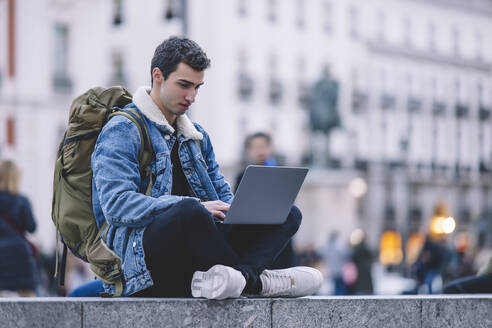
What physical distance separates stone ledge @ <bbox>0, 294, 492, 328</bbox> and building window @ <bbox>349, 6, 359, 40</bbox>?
170 feet

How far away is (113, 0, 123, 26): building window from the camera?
48219 mm

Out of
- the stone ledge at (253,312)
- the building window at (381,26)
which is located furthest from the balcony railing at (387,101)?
the stone ledge at (253,312)

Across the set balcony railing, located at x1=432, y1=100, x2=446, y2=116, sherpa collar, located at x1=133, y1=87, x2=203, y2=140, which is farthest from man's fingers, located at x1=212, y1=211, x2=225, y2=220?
balcony railing, located at x1=432, y1=100, x2=446, y2=116

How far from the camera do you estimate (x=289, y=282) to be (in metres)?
5.04

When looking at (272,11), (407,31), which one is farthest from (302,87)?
(407,31)

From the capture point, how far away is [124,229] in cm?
482

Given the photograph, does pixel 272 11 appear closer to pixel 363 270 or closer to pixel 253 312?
pixel 363 270

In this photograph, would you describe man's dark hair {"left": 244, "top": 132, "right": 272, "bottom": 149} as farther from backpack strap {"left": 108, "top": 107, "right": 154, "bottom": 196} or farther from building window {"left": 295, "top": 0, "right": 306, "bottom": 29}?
building window {"left": 295, "top": 0, "right": 306, "bottom": 29}

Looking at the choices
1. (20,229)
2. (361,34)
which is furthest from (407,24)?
(20,229)

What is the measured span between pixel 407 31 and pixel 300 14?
10.9 metres

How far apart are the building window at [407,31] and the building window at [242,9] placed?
14.7m

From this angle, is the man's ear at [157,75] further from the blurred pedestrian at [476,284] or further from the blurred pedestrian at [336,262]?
the blurred pedestrian at [336,262]

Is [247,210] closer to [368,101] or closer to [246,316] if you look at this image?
[246,316]

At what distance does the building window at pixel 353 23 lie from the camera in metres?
56.5
